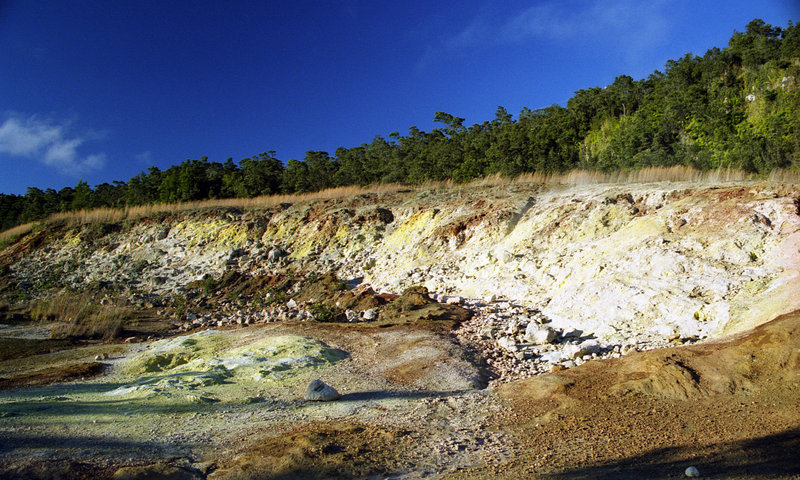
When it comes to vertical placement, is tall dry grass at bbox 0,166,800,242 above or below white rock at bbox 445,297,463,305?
above

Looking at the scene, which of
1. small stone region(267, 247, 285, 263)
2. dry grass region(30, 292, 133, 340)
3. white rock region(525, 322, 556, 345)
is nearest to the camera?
white rock region(525, 322, 556, 345)

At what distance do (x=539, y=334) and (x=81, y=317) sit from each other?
14.1 metres

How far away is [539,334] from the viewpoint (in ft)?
29.1

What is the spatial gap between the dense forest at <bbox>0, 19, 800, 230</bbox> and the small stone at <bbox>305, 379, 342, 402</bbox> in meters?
20.3

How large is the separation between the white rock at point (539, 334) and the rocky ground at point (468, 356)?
44 mm

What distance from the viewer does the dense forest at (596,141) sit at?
83.7 feet

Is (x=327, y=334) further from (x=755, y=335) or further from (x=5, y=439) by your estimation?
(x=755, y=335)

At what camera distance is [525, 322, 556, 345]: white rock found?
8.77 metres

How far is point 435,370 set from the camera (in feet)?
25.3

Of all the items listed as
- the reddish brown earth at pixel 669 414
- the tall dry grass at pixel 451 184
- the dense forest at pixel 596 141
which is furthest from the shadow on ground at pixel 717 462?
the dense forest at pixel 596 141

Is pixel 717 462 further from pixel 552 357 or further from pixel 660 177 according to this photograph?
pixel 660 177

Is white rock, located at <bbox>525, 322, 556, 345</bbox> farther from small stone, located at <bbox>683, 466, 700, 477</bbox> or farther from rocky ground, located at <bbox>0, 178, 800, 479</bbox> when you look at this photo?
small stone, located at <bbox>683, 466, 700, 477</bbox>

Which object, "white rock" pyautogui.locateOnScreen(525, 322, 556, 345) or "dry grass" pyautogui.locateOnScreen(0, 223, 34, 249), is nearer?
"white rock" pyautogui.locateOnScreen(525, 322, 556, 345)

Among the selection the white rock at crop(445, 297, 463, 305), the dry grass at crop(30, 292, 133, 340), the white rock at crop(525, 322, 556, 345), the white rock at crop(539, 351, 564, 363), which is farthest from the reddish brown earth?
the dry grass at crop(30, 292, 133, 340)
